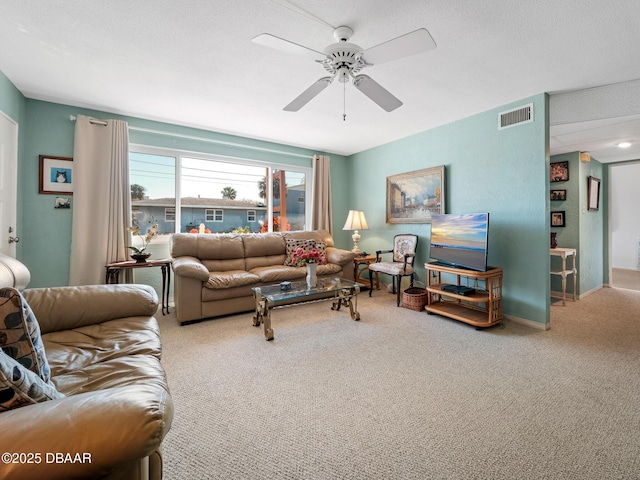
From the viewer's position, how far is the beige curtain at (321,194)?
5.33 metres

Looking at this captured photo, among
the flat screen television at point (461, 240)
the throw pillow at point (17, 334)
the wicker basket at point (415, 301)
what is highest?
the flat screen television at point (461, 240)

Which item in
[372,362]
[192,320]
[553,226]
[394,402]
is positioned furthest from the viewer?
[553,226]

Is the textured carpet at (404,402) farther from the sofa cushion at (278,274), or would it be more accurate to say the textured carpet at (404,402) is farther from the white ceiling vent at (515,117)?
the white ceiling vent at (515,117)

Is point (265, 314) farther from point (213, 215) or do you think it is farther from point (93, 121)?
point (93, 121)

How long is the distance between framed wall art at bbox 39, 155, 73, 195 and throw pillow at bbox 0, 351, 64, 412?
Answer: 3.50 m

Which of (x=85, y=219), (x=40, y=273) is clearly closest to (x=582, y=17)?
(x=85, y=219)

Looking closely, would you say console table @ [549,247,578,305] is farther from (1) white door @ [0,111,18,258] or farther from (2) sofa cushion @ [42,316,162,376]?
(1) white door @ [0,111,18,258]

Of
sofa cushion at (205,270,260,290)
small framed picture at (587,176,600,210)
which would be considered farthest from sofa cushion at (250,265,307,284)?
small framed picture at (587,176,600,210)

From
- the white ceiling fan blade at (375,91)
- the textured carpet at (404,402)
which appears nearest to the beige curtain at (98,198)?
the textured carpet at (404,402)

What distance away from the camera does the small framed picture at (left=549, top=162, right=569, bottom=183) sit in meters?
4.30

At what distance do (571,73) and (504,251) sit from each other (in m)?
1.80

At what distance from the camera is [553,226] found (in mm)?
4449

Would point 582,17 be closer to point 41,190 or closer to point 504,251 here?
point 504,251

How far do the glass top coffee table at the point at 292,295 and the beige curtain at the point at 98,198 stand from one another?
6.37ft
